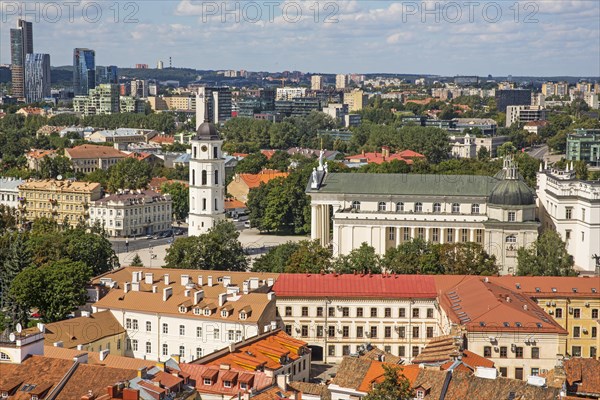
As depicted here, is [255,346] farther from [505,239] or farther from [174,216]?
[174,216]

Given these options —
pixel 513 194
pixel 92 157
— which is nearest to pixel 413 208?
pixel 513 194

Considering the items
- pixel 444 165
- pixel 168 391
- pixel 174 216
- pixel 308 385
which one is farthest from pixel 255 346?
pixel 444 165

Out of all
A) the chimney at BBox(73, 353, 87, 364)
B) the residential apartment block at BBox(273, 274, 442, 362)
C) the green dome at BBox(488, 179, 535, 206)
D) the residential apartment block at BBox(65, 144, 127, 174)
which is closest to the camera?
the chimney at BBox(73, 353, 87, 364)

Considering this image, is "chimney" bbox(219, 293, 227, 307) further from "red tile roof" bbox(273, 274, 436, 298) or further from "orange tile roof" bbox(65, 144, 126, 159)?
"orange tile roof" bbox(65, 144, 126, 159)

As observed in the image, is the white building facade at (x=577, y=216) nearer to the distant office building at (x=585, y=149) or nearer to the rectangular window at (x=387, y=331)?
the rectangular window at (x=387, y=331)

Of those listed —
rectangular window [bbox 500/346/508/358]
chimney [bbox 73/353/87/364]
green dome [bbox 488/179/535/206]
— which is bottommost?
rectangular window [bbox 500/346/508/358]

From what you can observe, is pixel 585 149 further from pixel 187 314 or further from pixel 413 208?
pixel 187 314

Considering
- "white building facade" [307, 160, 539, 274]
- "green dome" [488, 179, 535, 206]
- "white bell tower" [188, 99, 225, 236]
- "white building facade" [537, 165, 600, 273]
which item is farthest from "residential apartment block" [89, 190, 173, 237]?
"white building facade" [537, 165, 600, 273]
